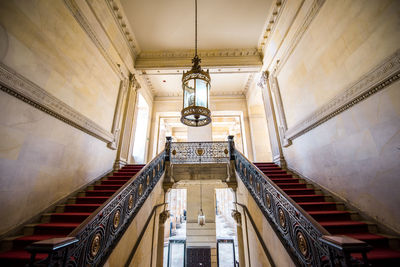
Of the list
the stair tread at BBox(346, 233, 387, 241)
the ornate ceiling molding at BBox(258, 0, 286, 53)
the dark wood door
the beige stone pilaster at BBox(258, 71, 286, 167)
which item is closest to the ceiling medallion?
the stair tread at BBox(346, 233, 387, 241)

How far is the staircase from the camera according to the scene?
177 cm

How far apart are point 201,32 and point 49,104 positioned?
5.13m

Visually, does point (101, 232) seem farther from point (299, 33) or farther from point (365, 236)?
point (299, 33)

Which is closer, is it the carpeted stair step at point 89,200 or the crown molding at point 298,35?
the carpeted stair step at point 89,200

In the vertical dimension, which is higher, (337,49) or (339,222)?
(337,49)

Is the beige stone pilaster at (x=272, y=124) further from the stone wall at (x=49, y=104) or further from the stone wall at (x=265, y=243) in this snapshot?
the stone wall at (x=49, y=104)

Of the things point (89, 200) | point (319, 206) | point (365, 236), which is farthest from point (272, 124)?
point (89, 200)

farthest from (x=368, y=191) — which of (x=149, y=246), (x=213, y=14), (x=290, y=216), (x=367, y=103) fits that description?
(x=213, y=14)

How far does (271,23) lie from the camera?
552 centimetres

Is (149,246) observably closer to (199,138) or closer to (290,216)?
(290,216)

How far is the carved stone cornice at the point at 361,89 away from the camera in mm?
2143

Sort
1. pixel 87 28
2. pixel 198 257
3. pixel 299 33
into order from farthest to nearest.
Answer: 1. pixel 198 257
2. pixel 299 33
3. pixel 87 28

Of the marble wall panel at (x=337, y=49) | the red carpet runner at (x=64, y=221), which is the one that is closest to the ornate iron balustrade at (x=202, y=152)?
the red carpet runner at (x=64, y=221)

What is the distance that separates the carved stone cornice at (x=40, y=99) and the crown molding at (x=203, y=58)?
380 centimetres
